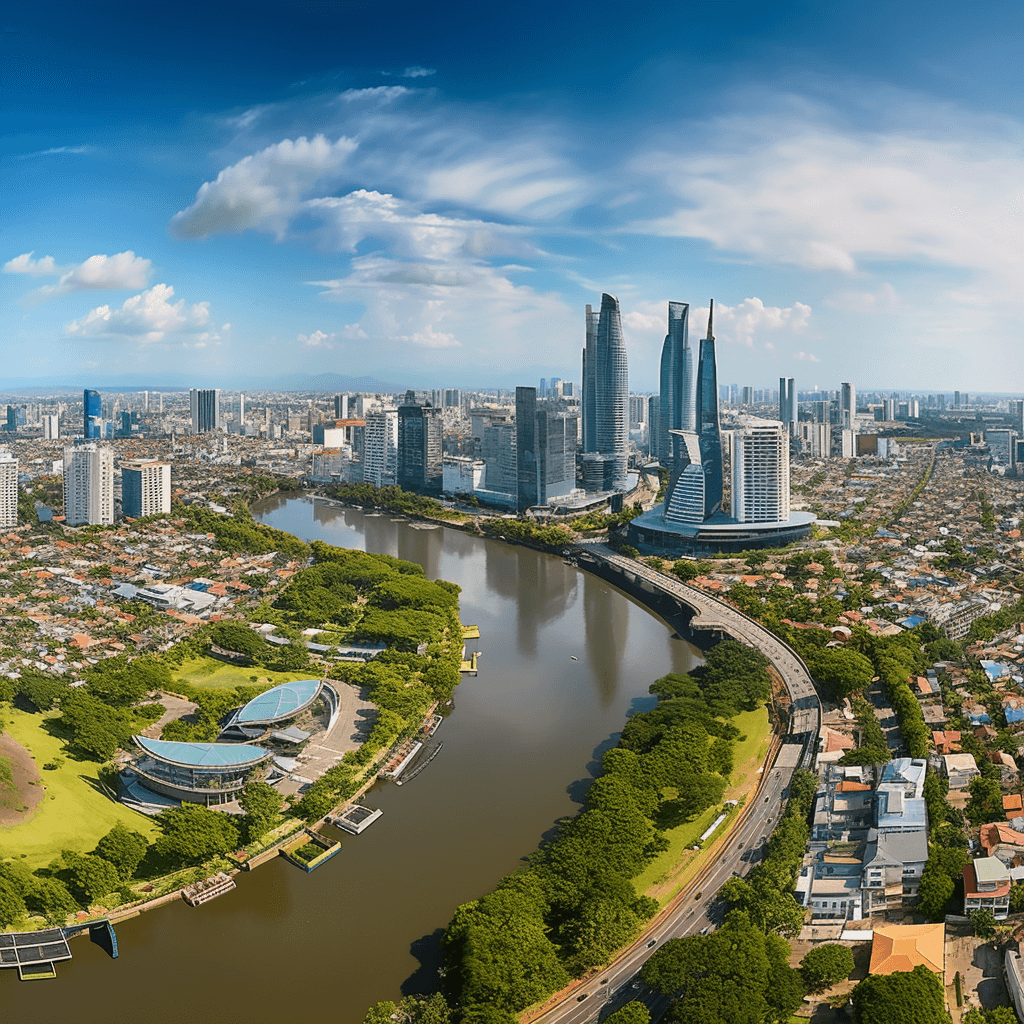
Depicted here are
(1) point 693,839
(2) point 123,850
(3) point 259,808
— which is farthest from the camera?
(3) point 259,808

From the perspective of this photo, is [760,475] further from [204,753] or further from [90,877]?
[90,877]

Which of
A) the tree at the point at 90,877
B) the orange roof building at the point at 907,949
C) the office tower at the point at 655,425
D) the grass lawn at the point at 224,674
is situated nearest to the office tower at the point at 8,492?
the grass lawn at the point at 224,674

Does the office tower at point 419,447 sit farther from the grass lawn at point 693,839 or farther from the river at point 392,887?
the grass lawn at point 693,839

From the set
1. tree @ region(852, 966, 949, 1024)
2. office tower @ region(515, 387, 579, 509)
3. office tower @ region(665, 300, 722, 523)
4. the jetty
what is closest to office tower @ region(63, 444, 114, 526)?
office tower @ region(515, 387, 579, 509)

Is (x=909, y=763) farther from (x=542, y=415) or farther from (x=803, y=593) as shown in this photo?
(x=542, y=415)

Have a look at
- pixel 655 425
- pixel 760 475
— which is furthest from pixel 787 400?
pixel 760 475
